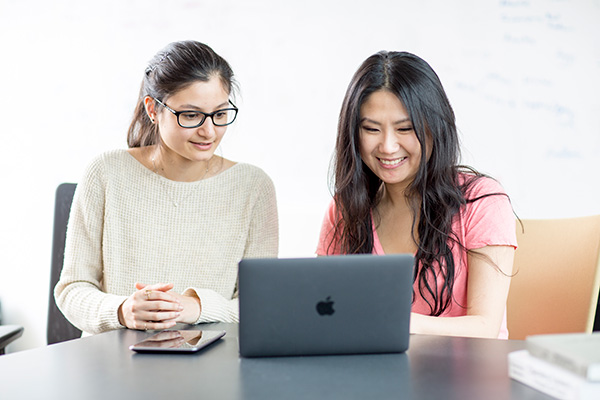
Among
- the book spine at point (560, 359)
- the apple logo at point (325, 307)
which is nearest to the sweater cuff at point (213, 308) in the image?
the apple logo at point (325, 307)

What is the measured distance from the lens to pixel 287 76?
106 inches

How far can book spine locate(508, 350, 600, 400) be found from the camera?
0.73 meters

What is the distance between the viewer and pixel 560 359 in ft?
2.52

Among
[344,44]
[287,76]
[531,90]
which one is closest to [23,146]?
[287,76]

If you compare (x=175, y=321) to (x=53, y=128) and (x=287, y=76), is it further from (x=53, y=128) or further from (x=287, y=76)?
(x=53, y=128)

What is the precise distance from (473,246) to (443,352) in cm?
52

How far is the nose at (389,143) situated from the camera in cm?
148

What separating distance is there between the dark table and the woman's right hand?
19 centimetres

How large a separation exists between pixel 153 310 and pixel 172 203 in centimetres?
55

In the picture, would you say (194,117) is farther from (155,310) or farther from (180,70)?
(155,310)

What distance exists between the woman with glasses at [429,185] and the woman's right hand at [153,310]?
1.74 feet

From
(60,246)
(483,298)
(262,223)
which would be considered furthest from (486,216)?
(60,246)

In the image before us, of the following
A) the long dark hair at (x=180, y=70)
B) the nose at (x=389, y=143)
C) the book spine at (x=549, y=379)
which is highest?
the long dark hair at (x=180, y=70)

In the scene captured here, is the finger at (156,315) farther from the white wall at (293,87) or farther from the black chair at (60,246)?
the white wall at (293,87)
